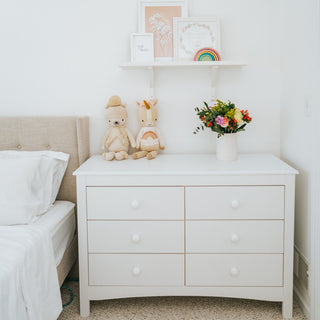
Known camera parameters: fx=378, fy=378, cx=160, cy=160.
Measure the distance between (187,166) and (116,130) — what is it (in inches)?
20.7

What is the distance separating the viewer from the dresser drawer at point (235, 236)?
1926 mm

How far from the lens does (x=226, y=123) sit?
2.04 meters

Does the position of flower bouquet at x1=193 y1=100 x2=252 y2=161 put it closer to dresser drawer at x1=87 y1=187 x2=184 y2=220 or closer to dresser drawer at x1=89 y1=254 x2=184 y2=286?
dresser drawer at x1=87 y1=187 x2=184 y2=220

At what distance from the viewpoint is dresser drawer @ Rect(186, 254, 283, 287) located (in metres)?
1.95

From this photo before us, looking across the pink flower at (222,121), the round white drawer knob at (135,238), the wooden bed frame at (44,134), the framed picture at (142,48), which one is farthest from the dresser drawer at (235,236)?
the framed picture at (142,48)

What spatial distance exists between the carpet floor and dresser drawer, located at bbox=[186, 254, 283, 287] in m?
0.18

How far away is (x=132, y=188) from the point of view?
6.32 ft

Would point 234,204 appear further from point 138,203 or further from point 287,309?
point 287,309

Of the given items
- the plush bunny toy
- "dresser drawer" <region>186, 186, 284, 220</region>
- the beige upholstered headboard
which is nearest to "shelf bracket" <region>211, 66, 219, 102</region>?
the plush bunny toy

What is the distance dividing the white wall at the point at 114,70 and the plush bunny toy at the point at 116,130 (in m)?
0.13

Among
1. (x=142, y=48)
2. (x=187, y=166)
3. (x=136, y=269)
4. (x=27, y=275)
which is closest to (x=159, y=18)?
(x=142, y=48)

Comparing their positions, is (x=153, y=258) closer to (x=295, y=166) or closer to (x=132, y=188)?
(x=132, y=188)

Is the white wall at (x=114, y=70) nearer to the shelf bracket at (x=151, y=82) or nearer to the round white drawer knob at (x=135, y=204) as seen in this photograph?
Answer: the shelf bracket at (x=151, y=82)

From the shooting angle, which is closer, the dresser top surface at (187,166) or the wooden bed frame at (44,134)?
the dresser top surface at (187,166)
